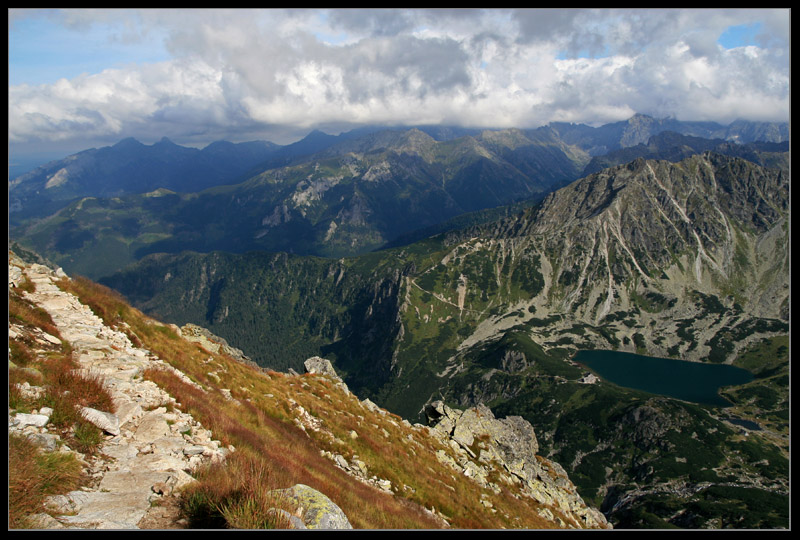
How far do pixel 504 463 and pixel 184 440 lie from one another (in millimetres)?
38224

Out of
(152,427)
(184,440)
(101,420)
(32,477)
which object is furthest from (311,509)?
(101,420)

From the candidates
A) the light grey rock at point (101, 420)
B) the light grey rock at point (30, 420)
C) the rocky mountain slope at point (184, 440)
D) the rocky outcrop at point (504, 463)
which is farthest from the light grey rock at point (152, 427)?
the rocky outcrop at point (504, 463)

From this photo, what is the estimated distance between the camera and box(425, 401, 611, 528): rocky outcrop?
3628 centimetres

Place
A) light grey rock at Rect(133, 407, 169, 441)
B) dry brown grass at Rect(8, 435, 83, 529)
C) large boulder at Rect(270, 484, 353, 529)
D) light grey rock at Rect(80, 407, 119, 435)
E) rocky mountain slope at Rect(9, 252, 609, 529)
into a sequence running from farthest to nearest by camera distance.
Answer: light grey rock at Rect(133, 407, 169, 441) < light grey rock at Rect(80, 407, 119, 435) < rocky mountain slope at Rect(9, 252, 609, 529) < large boulder at Rect(270, 484, 353, 529) < dry brown grass at Rect(8, 435, 83, 529)

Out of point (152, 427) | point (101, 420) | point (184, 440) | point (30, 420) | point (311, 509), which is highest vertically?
point (30, 420)

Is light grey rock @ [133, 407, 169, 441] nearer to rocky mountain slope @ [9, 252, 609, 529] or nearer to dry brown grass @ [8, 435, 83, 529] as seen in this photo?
rocky mountain slope @ [9, 252, 609, 529]

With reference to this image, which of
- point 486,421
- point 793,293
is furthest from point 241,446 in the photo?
point 486,421

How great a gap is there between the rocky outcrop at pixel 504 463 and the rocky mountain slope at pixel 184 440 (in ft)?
0.81

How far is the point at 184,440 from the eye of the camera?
12172mm

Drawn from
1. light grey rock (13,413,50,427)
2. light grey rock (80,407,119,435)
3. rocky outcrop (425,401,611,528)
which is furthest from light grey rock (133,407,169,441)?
rocky outcrop (425,401,611,528)

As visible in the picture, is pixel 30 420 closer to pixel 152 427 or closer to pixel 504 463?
pixel 152 427

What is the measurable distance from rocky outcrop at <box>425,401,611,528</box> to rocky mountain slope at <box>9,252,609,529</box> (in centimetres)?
25
